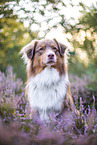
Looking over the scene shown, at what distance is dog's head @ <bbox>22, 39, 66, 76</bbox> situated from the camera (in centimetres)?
373

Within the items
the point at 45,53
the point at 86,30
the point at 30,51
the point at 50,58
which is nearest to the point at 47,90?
the point at 50,58

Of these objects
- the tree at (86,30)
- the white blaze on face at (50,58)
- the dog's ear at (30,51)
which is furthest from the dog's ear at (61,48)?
the tree at (86,30)

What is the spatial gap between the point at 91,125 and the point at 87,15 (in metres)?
4.72

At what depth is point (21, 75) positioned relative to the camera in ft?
32.4

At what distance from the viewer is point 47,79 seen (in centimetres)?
394

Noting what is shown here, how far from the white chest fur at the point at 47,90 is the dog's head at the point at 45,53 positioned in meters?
0.22

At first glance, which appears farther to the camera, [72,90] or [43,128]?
[72,90]

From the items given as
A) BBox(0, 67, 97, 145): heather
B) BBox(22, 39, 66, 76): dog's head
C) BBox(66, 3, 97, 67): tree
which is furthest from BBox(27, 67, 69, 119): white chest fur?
BBox(66, 3, 97, 67): tree

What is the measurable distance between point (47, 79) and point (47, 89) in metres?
0.25

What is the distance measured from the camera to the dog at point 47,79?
3.63 meters

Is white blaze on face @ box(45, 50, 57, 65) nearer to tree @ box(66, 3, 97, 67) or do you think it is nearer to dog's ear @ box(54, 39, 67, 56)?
dog's ear @ box(54, 39, 67, 56)

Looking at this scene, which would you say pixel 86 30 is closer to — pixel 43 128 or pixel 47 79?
pixel 47 79

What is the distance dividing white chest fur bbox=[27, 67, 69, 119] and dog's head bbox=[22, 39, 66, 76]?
Result: 224mm

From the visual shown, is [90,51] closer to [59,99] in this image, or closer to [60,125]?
[59,99]
